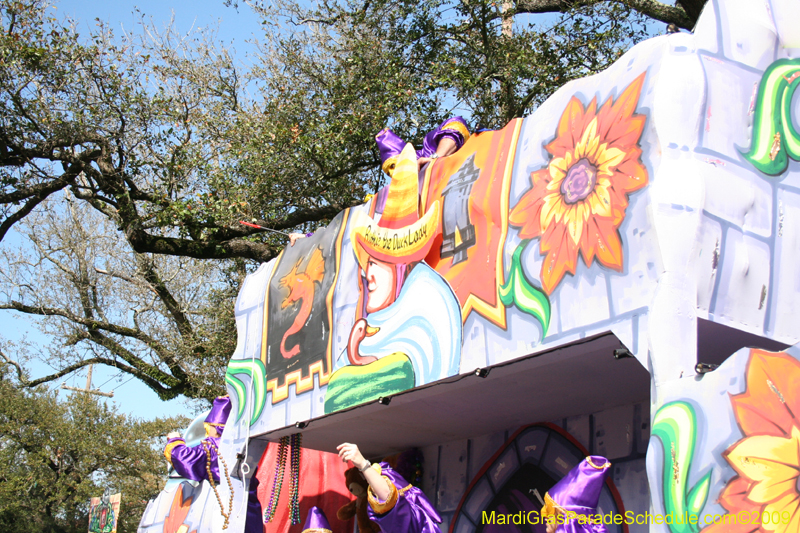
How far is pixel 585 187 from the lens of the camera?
376 cm

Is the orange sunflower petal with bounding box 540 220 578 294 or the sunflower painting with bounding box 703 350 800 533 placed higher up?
the orange sunflower petal with bounding box 540 220 578 294

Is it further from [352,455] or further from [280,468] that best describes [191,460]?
[352,455]

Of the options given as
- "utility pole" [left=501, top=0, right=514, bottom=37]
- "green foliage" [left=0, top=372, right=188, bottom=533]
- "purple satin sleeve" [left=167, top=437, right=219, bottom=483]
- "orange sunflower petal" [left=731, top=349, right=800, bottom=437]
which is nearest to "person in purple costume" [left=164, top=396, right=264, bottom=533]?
"purple satin sleeve" [left=167, top=437, right=219, bottom=483]

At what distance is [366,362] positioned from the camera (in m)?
4.96

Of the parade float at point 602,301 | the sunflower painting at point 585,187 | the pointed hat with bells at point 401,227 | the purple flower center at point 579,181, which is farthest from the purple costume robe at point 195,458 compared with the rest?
the purple flower center at point 579,181

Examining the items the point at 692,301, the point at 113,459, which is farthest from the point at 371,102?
the point at 113,459

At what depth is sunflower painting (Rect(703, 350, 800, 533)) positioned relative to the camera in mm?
2605

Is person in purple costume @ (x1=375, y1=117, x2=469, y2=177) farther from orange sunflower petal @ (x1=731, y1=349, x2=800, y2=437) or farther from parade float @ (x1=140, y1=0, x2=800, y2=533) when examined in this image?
orange sunflower petal @ (x1=731, y1=349, x2=800, y2=437)

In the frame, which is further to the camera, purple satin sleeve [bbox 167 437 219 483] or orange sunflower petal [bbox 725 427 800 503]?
purple satin sleeve [bbox 167 437 219 483]

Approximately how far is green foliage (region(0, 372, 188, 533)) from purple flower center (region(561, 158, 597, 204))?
629 inches

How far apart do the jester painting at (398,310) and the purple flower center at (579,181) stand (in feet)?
3.14

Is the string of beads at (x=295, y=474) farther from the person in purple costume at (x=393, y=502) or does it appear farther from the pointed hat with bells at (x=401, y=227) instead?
the pointed hat with bells at (x=401, y=227)

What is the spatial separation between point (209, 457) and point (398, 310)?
2.63m

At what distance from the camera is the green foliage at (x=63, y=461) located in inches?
657
